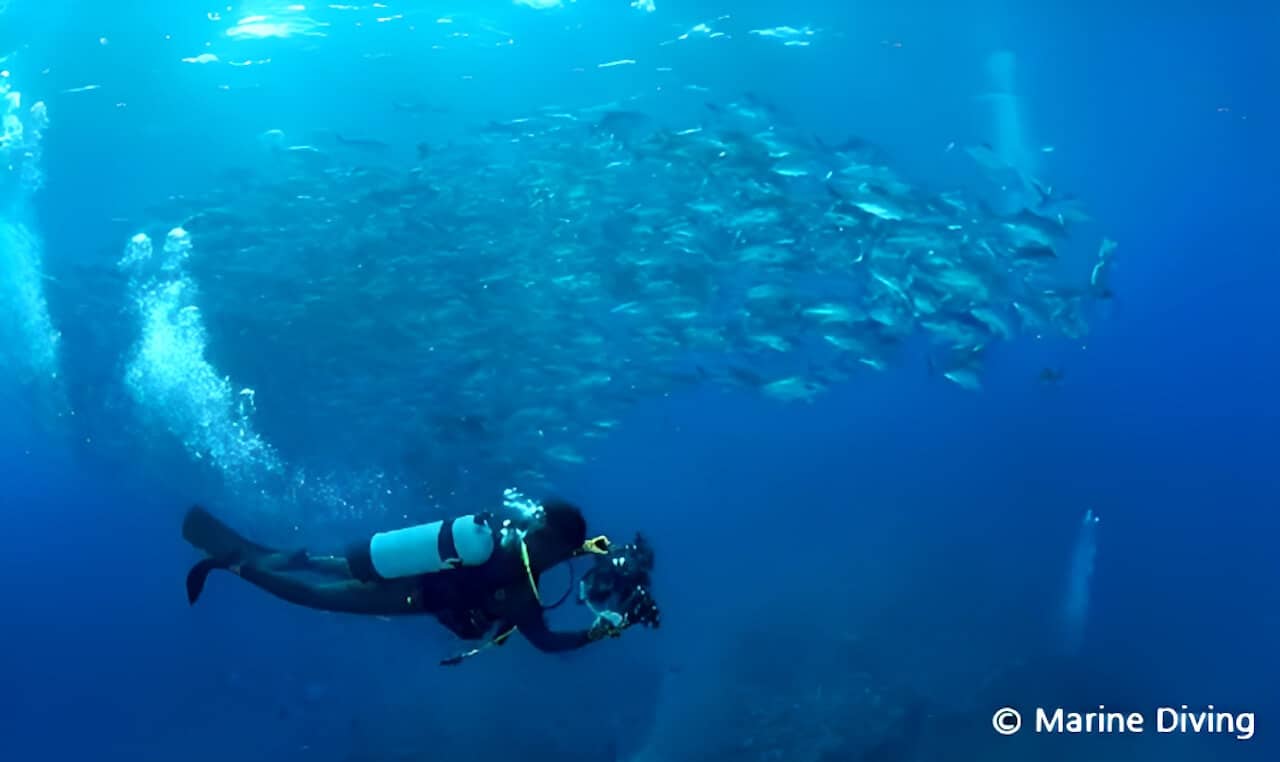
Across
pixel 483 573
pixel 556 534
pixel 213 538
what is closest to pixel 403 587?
pixel 483 573

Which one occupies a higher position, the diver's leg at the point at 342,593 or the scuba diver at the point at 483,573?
the scuba diver at the point at 483,573

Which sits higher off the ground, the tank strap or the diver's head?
the diver's head

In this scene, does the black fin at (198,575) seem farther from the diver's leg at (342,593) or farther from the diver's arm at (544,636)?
the diver's arm at (544,636)

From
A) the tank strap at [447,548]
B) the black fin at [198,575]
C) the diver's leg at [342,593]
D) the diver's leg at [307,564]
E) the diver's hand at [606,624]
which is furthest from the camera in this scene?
the diver's leg at [307,564]

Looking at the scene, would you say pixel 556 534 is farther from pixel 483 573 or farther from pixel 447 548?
pixel 447 548

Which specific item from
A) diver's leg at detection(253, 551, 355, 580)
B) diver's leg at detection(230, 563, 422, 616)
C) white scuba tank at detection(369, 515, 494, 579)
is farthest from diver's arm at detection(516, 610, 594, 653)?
diver's leg at detection(253, 551, 355, 580)

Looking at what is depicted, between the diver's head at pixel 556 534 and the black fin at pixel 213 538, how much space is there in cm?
255

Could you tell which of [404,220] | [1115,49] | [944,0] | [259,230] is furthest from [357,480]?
[1115,49]

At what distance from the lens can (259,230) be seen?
16656 millimetres

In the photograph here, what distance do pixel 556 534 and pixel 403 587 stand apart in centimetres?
129

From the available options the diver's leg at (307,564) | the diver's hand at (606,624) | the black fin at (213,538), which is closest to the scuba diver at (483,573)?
the diver's hand at (606,624)

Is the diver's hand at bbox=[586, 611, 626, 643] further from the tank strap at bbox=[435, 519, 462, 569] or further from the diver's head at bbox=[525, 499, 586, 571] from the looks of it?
the tank strap at bbox=[435, 519, 462, 569]

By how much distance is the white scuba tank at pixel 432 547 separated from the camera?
18.7 feet

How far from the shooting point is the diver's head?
18.1ft
